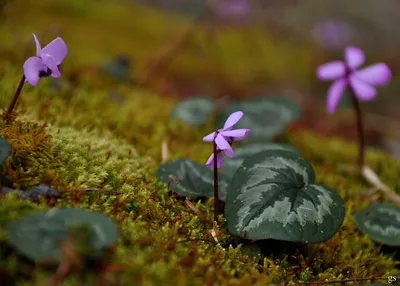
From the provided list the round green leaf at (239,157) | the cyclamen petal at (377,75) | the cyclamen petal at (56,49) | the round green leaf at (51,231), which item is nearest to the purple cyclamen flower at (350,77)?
the cyclamen petal at (377,75)

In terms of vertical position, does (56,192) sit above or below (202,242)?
above

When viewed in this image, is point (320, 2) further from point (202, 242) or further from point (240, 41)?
point (202, 242)

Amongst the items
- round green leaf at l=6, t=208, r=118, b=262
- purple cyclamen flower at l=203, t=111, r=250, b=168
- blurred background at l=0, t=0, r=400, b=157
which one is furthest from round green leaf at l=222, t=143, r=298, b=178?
blurred background at l=0, t=0, r=400, b=157

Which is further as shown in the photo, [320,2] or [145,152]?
[320,2]

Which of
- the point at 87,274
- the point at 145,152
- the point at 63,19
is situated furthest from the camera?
the point at 63,19

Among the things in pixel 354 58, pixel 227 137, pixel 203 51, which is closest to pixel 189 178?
pixel 227 137

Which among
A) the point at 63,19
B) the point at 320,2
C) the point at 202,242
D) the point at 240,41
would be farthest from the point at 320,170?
the point at 320,2

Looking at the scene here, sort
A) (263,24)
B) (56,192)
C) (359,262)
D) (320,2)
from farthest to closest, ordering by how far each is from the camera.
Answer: (320,2) → (263,24) → (359,262) → (56,192)

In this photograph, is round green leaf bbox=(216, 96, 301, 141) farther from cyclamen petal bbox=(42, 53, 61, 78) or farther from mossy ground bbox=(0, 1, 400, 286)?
cyclamen petal bbox=(42, 53, 61, 78)
